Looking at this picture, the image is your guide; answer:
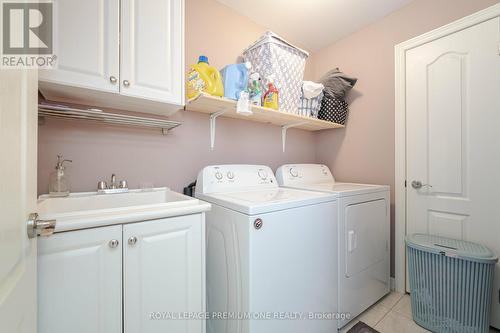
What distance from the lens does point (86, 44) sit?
3.53 ft

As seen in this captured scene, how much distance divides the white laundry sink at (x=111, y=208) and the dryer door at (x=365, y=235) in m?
1.12

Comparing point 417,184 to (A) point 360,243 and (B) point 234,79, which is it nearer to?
(A) point 360,243

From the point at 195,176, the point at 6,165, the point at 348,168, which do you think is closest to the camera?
the point at 6,165

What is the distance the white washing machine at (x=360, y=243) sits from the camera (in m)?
1.54

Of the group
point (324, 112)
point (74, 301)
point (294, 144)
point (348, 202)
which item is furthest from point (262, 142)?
point (74, 301)

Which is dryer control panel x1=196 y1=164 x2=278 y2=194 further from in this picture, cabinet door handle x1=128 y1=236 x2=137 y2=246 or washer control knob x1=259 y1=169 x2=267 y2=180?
cabinet door handle x1=128 y1=236 x2=137 y2=246

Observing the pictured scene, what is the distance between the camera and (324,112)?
2264 mm

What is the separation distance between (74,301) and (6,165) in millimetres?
640

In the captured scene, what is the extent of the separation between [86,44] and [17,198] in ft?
3.00

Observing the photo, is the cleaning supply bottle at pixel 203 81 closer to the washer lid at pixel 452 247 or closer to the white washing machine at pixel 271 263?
the white washing machine at pixel 271 263

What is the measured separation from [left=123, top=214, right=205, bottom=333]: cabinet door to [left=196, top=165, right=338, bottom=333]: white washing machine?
20cm

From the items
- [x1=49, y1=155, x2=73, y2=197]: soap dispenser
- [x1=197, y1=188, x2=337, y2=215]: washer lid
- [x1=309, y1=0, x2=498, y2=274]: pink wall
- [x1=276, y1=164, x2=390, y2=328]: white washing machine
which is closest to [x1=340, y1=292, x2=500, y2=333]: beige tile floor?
[x1=276, y1=164, x2=390, y2=328]: white washing machine

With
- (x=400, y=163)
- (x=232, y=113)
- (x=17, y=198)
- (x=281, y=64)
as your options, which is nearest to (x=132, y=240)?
(x=17, y=198)

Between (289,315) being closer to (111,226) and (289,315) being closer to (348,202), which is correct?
(348,202)
